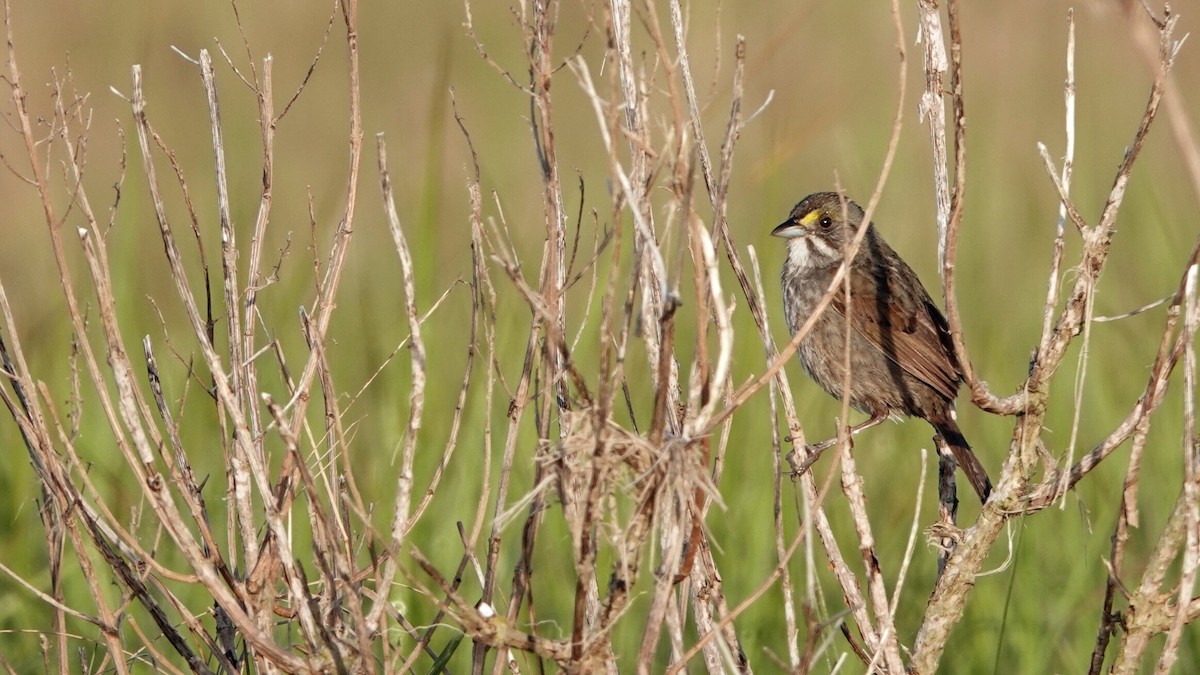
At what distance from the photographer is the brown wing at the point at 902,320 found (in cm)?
496

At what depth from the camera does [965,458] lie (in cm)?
447

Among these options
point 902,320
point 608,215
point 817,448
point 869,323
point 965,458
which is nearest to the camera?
point 817,448

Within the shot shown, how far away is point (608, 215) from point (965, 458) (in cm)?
286

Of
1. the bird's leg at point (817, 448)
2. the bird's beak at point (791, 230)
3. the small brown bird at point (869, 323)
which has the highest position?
the bird's beak at point (791, 230)

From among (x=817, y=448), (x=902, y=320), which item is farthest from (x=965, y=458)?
(x=902, y=320)

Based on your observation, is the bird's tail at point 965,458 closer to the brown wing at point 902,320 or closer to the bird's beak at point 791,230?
the brown wing at point 902,320

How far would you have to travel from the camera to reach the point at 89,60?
989 centimetres

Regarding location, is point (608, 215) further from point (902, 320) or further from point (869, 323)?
point (902, 320)

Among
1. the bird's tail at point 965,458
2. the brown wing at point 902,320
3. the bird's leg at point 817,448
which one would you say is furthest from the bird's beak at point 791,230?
the bird's tail at point 965,458

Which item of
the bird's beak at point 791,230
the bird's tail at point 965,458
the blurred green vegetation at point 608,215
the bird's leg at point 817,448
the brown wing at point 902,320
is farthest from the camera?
the bird's beak at point 791,230

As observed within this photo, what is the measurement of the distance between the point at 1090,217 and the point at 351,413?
3211 millimetres

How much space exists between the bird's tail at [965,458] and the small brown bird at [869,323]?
0.11 metres

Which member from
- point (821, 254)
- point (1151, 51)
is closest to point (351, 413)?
point (821, 254)

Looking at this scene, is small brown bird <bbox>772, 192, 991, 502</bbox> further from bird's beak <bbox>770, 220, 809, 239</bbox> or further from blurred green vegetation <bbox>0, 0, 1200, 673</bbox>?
blurred green vegetation <bbox>0, 0, 1200, 673</bbox>
